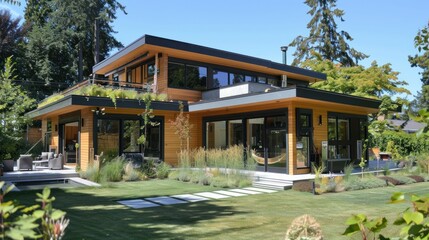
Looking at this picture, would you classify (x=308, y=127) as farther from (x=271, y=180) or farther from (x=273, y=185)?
(x=273, y=185)

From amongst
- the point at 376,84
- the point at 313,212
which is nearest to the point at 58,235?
the point at 313,212

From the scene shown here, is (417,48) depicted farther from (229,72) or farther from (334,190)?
(229,72)

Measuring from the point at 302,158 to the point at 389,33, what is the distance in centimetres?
519

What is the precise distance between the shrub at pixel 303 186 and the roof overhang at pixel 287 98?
9.75ft

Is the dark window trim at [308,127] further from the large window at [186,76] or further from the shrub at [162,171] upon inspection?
the large window at [186,76]

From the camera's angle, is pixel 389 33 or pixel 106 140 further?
pixel 106 140

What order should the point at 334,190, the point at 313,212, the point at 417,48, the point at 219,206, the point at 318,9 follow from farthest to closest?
the point at 318,9
the point at 334,190
the point at 219,206
the point at 313,212
the point at 417,48

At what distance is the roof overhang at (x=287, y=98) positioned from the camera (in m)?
11.8

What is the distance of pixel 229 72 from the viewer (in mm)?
18156

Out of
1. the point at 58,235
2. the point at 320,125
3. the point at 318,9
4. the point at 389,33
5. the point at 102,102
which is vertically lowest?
the point at 58,235

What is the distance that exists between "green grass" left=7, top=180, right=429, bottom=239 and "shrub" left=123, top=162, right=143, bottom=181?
172cm

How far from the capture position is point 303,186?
9.88m

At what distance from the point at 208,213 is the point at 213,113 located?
9458 millimetres

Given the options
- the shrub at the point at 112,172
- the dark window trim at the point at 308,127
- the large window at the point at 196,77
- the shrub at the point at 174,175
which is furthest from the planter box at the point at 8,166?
the dark window trim at the point at 308,127
